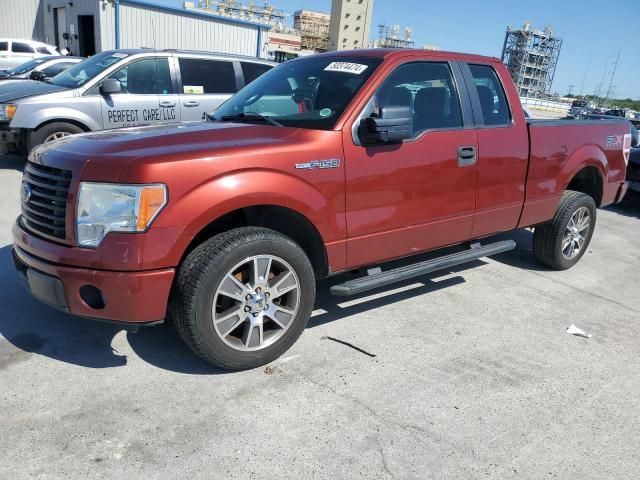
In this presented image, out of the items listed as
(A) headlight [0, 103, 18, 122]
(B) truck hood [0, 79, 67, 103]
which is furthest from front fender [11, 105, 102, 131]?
(B) truck hood [0, 79, 67, 103]

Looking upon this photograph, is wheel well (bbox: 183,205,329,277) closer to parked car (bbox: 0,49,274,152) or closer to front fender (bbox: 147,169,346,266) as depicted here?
front fender (bbox: 147,169,346,266)

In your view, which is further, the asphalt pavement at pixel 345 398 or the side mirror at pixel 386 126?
the side mirror at pixel 386 126

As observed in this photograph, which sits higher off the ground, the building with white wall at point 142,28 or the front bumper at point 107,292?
the building with white wall at point 142,28

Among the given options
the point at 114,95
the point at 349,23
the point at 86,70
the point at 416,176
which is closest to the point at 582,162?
the point at 416,176

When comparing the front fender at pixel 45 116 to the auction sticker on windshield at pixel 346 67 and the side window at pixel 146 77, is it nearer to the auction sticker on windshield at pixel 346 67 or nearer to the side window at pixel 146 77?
the side window at pixel 146 77

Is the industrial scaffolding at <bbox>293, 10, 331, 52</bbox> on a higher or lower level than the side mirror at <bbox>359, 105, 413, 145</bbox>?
higher

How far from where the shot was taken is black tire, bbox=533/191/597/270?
17.3 ft

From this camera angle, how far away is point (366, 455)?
2611 millimetres

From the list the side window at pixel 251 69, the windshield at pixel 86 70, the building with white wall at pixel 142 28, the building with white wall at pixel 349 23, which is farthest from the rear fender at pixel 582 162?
the building with white wall at pixel 349 23

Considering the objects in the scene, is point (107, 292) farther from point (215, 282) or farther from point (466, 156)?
point (466, 156)

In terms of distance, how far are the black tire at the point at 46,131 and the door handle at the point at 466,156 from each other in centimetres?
585

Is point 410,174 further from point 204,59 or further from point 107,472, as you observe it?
point 204,59

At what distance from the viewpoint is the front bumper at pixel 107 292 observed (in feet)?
9.17

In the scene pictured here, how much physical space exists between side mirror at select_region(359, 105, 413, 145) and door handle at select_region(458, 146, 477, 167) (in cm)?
72
